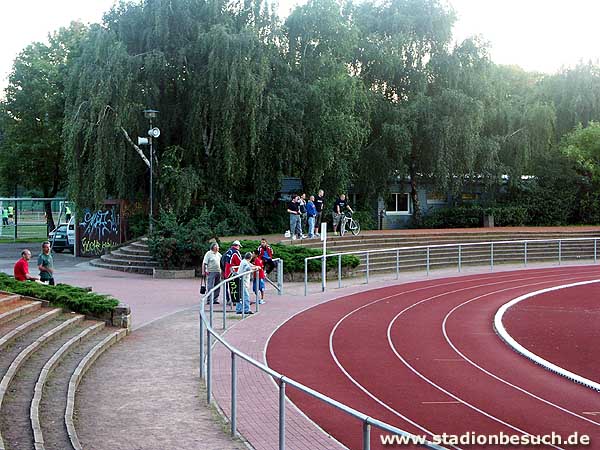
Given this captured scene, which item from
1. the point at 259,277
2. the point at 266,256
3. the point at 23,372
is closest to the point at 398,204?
the point at 266,256

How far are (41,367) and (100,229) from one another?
25202mm

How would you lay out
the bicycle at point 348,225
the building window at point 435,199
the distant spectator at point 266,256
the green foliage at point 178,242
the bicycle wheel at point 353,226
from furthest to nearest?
the building window at point 435,199 < the bicycle wheel at point 353,226 < the bicycle at point 348,225 < the green foliage at point 178,242 < the distant spectator at point 266,256

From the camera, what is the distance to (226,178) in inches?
1316

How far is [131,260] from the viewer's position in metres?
30.6

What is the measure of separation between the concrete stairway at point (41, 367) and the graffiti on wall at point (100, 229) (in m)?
19.4

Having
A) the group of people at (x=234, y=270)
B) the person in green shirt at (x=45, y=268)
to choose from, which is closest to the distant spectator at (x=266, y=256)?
the group of people at (x=234, y=270)

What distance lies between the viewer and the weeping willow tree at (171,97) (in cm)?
3164

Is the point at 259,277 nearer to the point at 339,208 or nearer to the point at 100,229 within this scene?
the point at 339,208

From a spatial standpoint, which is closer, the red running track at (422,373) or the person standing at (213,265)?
the red running track at (422,373)

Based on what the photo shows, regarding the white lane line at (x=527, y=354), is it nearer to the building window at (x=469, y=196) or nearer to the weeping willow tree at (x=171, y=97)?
the weeping willow tree at (x=171, y=97)

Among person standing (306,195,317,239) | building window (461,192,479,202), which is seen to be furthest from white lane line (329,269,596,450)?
building window (461,192,479,202)

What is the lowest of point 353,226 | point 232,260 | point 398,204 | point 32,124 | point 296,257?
point 296,257

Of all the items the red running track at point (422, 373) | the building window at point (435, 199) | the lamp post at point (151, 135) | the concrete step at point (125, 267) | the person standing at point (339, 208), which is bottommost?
the red running track at point (422, 373)

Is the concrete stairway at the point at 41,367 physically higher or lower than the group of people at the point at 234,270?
lower
